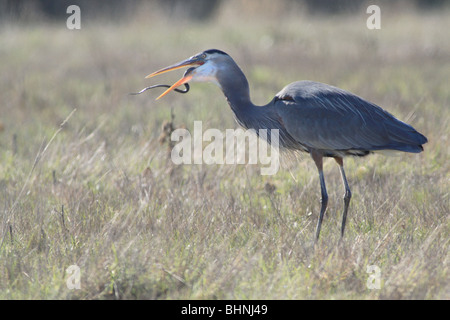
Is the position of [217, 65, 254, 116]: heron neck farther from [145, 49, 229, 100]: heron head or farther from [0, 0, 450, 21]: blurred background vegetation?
[0, 0, 450, 21]: blurred background vegetation

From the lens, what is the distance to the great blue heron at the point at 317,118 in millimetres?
4883

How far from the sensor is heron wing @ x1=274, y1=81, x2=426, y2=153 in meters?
4.90

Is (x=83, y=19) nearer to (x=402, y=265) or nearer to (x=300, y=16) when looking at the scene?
(x=300, y=16)

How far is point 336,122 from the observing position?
197 inches

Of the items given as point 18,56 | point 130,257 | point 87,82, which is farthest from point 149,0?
point 130,257

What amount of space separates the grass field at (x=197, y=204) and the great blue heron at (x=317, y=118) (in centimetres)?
45

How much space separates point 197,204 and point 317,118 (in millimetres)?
1124

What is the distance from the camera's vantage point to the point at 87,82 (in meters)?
10.9
